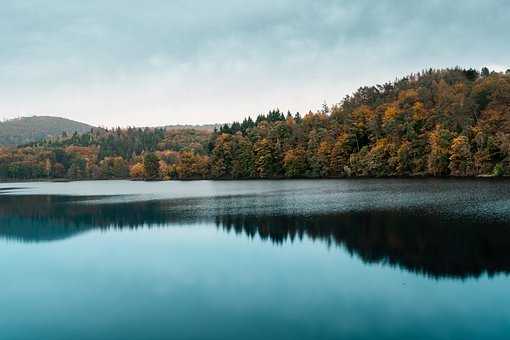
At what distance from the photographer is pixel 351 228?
3247 centimetres

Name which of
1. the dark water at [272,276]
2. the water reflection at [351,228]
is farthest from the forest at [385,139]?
the water reflection at [351,228]

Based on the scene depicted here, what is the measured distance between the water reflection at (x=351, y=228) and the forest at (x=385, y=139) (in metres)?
53.7

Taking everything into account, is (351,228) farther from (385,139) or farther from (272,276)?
(385,139)

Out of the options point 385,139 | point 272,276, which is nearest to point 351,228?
point 272,276

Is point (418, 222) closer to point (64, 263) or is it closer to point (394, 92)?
point (64, 263)

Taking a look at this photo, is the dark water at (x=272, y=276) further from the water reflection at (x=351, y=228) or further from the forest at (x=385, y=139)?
the forest at (x=385, y=139)

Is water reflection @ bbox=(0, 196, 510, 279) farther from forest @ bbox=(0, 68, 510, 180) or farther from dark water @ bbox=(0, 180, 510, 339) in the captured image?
forest @ bbox=(0, 68, 510, 180)

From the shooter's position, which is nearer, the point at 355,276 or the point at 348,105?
the point at 355,276

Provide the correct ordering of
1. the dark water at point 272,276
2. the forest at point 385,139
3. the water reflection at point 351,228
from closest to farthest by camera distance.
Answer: the dark water at point 272,276, the water reflection at point 351,228, the forest at point 385,139

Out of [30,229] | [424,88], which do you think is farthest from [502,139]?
[30,229]

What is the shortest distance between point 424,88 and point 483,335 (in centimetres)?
10449

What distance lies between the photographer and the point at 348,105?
130m

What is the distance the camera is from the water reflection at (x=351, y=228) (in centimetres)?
2225

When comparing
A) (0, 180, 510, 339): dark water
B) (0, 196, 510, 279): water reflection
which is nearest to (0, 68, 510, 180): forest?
(0, 180, 510, 339): dark water
